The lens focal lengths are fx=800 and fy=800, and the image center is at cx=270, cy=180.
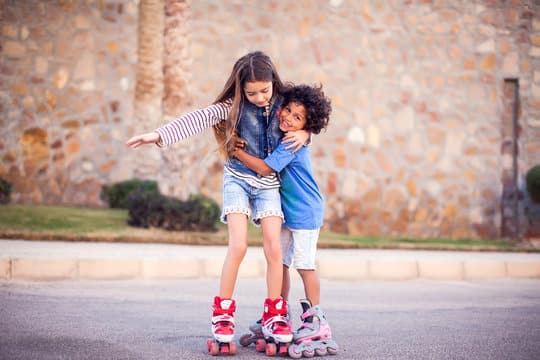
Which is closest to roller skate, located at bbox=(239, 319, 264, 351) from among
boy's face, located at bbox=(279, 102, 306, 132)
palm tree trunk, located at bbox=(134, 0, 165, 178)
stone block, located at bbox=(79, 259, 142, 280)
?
boy's face, located at bbox=(279, 102, 306, 132)

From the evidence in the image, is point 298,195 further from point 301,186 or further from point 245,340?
point 245,340

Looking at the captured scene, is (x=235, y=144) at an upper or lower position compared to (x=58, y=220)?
upper

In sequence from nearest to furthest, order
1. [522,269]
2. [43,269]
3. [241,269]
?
[43,269]
[241,269]
[522,269]

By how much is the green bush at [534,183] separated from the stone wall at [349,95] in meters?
0.91

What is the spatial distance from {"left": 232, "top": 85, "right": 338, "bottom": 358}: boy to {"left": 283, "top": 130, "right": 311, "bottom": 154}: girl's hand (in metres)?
0.03

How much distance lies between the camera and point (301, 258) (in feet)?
14.3

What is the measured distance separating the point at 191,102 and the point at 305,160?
6112 mm

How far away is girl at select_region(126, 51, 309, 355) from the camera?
4.20 m

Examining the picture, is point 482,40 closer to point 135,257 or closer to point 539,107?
point 539,107

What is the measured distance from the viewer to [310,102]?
14.4ft

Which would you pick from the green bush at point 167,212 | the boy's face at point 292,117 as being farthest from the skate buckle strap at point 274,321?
the green bush at point 167,212

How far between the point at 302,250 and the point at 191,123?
3.01ft

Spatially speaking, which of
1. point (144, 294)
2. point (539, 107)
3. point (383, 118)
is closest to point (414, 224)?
point (383, 118)

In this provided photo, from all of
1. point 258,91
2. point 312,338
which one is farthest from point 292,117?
point 312,338
